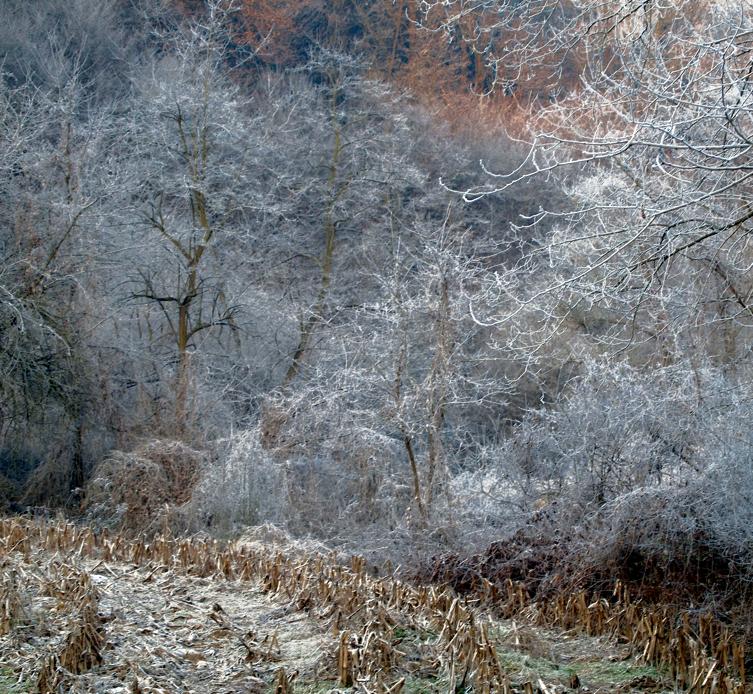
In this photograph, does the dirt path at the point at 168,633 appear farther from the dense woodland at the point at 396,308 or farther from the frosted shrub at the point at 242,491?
the frosted shrub at the point at 242,491

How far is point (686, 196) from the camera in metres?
5.95

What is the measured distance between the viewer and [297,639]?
4188mm

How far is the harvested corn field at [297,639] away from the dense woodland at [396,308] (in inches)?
73.9

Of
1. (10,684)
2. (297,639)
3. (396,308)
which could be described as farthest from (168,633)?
(396,308)

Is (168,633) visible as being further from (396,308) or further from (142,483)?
(396,308)

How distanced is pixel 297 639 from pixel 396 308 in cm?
762

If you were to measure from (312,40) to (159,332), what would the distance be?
1341 cm

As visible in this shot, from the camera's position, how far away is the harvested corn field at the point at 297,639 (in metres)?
3.68

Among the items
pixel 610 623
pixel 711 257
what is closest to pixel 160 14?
pixel 711 257

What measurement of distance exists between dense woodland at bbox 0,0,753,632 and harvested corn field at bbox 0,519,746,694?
6.16ft

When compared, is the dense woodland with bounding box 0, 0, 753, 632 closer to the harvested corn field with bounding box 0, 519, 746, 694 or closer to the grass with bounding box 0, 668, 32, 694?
the harvested corn field with bounding box 0, 519, 746, 694

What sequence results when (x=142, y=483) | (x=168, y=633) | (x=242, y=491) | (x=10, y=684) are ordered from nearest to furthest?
(x=10, y=684), (x=168, y=633), (x=242, y=491), (x=142, y=483)

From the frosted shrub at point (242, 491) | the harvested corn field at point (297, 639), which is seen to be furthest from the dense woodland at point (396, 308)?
the harvested corn field at point (297, 639)

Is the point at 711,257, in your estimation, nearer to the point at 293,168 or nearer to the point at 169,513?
the point at 169,513
